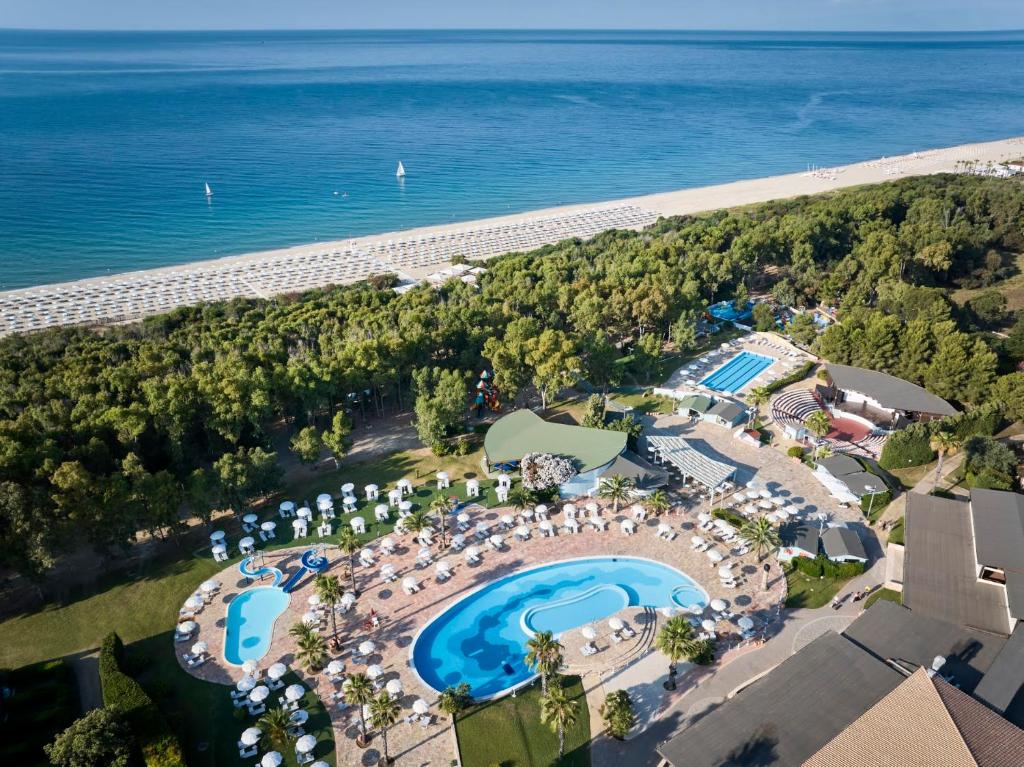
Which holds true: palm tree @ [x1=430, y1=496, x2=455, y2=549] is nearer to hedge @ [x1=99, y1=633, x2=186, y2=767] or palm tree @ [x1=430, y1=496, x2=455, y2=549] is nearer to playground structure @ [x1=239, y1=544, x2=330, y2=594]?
playground structure @ [x1=239, y1=544, x2=330, y2=594]

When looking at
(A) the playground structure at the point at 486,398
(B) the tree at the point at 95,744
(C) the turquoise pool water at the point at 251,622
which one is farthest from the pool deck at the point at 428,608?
(A) the playground structure at the point at 486,398

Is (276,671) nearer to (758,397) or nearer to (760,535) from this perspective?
(760,535)

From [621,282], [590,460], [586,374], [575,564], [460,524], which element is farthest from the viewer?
[621,282]

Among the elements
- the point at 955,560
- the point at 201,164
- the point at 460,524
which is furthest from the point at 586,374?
the point at 201,164

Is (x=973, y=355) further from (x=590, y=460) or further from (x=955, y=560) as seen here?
(x=590, y=460)

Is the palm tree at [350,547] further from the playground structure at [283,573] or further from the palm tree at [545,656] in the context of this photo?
the palm tree at [545,656]
